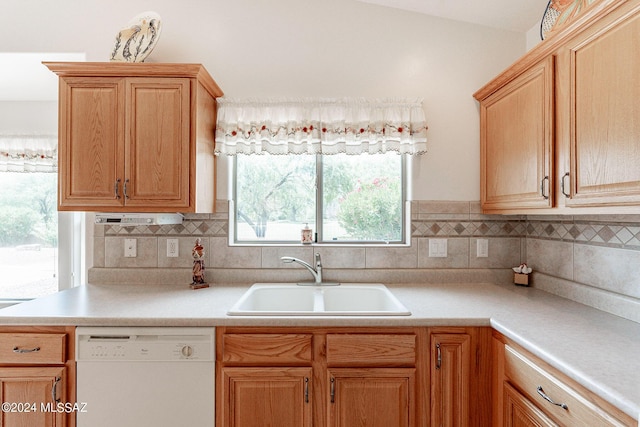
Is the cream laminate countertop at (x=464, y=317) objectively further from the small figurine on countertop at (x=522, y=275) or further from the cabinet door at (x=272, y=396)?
the cabinet door at (x=272, y=396)

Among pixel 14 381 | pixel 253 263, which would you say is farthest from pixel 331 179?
pixel 14 381

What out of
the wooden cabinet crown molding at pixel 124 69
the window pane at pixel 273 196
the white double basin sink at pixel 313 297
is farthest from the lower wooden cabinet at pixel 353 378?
the wooden cabinet crown molding at pixel 124 69

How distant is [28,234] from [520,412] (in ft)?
10.4

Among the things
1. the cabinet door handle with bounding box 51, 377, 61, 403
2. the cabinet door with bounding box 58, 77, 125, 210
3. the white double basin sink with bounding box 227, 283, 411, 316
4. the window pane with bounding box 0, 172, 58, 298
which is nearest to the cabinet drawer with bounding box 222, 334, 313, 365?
the white double basin sink with bounding box 227, 283, 411, 316

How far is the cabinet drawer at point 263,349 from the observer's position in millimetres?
1529

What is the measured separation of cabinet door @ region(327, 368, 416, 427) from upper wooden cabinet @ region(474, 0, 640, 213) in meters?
1.02

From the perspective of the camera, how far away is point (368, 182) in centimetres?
235

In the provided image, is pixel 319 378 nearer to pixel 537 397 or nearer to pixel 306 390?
pixel 306 390

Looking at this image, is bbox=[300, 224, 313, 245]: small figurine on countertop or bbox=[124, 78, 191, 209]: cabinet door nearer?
bbox=[124, 78, 191, 209]: cabinet door

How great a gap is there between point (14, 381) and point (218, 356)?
35.1 inches

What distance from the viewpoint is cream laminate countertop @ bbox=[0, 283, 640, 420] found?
1037 millimetres

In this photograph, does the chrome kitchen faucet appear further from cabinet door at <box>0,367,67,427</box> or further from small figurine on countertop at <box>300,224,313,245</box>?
cabinet door at <box>0,367,67,427</box>

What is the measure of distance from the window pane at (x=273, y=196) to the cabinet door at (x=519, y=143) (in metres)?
1.08

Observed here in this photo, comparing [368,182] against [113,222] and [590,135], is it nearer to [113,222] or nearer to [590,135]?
[590,135]
